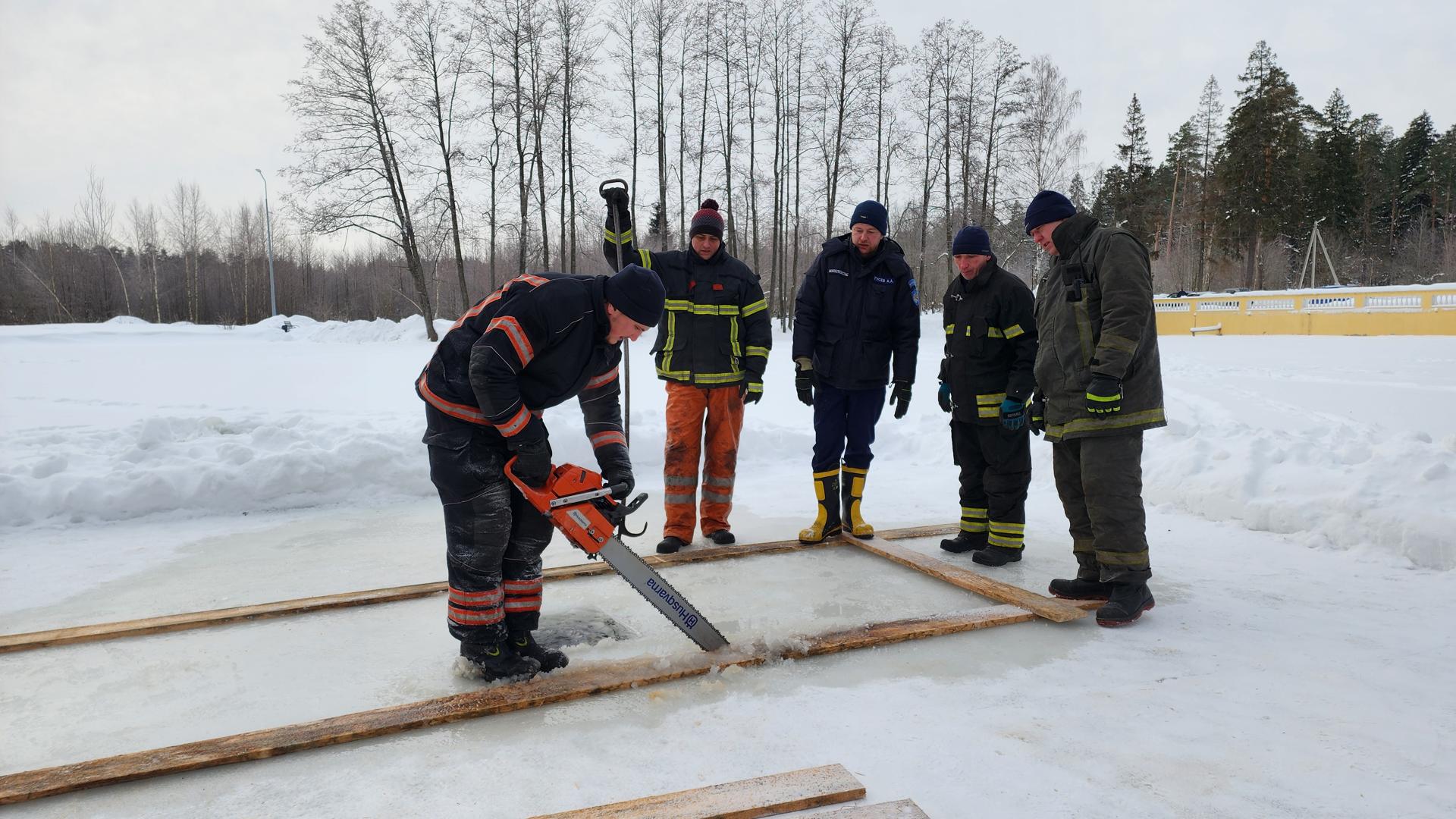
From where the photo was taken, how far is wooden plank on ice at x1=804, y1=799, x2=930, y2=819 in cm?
193

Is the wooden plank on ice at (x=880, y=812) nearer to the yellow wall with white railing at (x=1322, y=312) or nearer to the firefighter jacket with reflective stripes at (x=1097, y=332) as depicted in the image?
the firefighter jacket with reflective stripes at (x=1097, y=332)

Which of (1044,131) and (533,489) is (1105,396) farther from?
(1044,131)

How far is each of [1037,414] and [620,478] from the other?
88.1 inches

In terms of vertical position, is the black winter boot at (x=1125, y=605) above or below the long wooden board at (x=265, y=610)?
above

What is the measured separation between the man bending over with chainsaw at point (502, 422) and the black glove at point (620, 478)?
317mm

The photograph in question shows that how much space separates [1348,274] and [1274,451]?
164 ft

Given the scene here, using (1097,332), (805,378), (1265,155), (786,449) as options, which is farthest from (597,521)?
(1265,155)

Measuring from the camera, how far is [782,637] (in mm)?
3146

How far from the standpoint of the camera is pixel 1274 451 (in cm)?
545

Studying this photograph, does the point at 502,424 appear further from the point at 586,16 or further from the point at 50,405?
the point at 586,16

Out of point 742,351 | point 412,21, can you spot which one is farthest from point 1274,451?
point 412,21

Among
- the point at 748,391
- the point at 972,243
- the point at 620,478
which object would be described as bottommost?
the point at 620,478

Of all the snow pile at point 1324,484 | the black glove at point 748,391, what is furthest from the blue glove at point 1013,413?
the snow pile at point 1324,484

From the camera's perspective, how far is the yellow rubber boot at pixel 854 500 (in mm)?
4973
